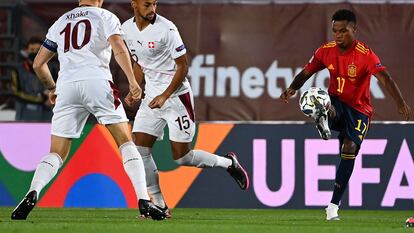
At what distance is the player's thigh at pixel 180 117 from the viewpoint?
35.2 ft

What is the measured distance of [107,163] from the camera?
43.7ft

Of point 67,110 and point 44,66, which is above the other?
point 44,66

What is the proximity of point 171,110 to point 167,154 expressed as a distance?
2669 millimetres

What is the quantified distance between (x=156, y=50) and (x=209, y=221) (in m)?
1.54

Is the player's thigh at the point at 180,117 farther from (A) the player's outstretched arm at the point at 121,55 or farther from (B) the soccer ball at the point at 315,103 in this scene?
(A) the player's outstretched arm at the point at 121,55

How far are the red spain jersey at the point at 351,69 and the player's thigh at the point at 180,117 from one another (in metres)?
1.14

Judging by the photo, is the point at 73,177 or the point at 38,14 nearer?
the point at 73,177

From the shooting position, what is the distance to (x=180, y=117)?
10758 mm

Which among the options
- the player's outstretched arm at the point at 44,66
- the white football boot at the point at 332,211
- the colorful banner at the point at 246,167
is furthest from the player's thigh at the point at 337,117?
the colorful banner at the point at 246,167

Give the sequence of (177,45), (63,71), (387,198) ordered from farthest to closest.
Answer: (387,198) < (177,45) < (63,71)

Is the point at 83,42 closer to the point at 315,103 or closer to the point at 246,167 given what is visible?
the point at 315,103

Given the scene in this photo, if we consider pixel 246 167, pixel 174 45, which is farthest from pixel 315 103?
pixel 246 167

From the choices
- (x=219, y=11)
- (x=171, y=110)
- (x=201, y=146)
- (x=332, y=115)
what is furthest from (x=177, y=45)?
(x=219, y=11)

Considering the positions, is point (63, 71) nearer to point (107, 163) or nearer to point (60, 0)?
point (107, 163)
